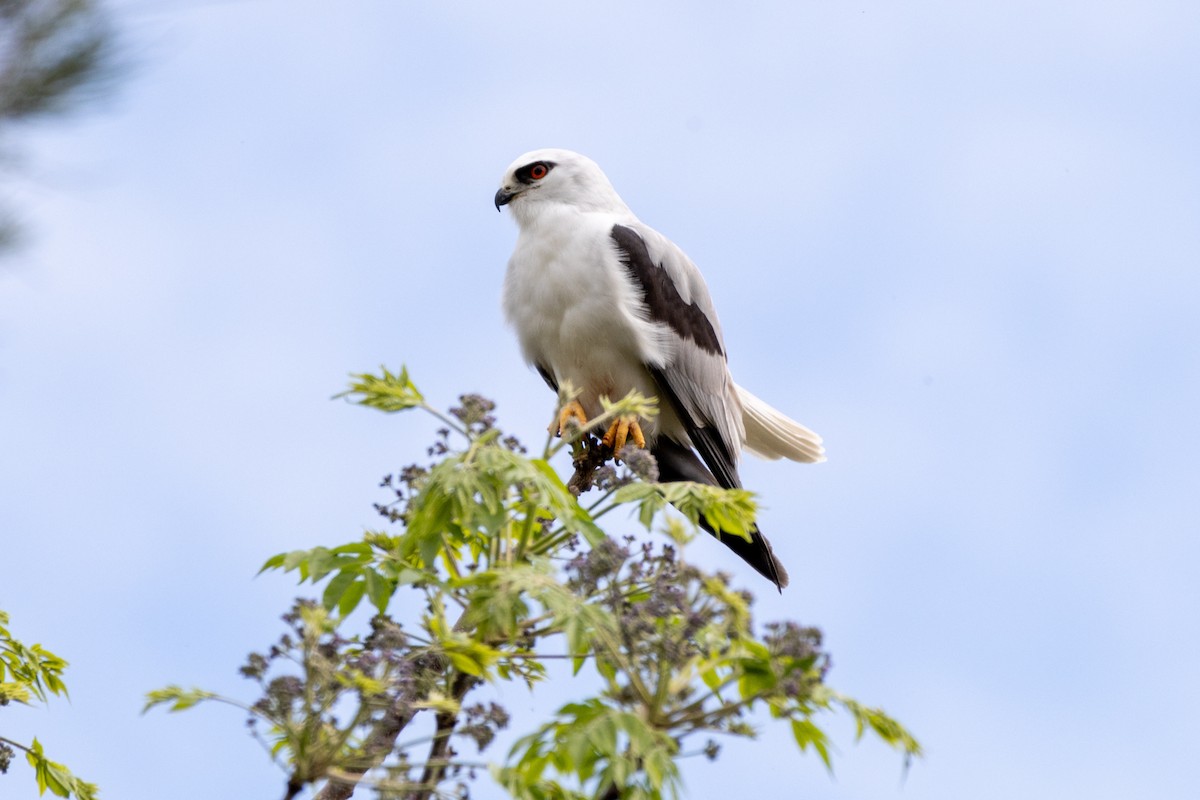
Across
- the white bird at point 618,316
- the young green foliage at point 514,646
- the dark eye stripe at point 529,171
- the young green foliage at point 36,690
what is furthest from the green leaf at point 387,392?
the dark eye stripe at point 529,171

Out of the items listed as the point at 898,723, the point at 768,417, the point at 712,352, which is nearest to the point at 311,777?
the point at 898,723

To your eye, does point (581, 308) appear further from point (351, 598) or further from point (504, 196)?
point (351, 598)

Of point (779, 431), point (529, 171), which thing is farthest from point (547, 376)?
point (779, 431)

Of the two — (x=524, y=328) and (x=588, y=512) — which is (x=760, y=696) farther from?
(x=524, y=328)

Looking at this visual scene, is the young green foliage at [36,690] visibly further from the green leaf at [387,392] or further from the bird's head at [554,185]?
the bird's head at [554,185]

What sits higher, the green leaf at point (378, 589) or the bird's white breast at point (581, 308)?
the bird's white breast at point (581, 308)

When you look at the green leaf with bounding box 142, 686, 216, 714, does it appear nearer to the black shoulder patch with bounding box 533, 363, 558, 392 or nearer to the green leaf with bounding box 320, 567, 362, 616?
the green leaf with bounding box 320, 567, 362, 616

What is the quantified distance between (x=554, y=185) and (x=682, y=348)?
959 millimetres

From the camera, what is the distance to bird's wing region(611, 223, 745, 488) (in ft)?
17.1

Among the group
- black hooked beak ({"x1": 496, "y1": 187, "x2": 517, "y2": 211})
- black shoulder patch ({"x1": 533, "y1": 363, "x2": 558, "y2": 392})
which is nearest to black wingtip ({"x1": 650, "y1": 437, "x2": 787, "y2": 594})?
black shoulder patch ({"x1": 533, "y1": 363, "x2": 558, "y2": 392})

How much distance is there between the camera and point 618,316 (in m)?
5.10

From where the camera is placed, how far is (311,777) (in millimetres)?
2053

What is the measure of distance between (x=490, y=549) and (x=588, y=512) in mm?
208

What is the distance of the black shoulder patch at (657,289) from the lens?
520cm
